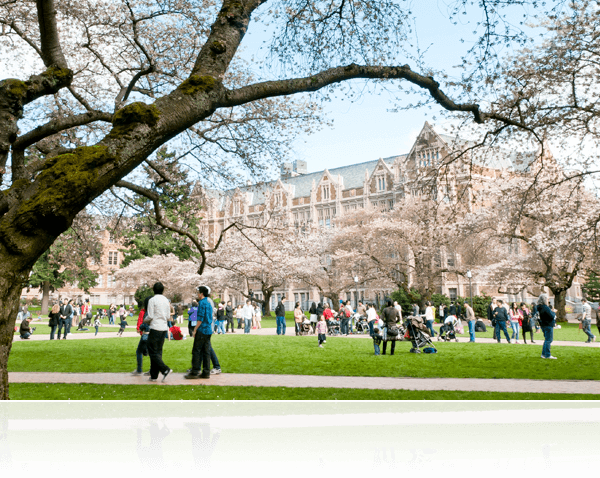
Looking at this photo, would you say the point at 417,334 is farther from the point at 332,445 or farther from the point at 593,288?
the point at 593,288

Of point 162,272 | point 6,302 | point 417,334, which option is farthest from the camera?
point 162,272

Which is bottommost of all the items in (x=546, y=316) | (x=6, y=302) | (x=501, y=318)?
(x=501, y=318)

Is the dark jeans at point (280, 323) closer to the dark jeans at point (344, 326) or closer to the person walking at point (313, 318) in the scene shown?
the person walking at point (313, 318)

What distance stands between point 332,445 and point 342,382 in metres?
8.02

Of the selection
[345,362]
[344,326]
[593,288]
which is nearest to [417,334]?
[345,362]

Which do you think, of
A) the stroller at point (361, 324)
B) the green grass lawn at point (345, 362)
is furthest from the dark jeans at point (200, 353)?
the stroller at point (361, 324)

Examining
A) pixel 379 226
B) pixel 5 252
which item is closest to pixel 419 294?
pixel 379 226

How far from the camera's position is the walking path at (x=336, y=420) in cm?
180

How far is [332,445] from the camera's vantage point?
5.71 ft

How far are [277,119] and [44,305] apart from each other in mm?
58595

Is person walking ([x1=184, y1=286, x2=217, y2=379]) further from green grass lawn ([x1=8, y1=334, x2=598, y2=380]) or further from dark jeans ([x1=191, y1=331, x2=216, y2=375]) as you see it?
green grass lawn ([x1=8, y1=334, x2=598, y2=380])

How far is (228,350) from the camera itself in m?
16.7

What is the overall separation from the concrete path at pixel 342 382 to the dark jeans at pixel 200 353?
28cm

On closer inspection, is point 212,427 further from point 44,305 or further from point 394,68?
point 44,305
